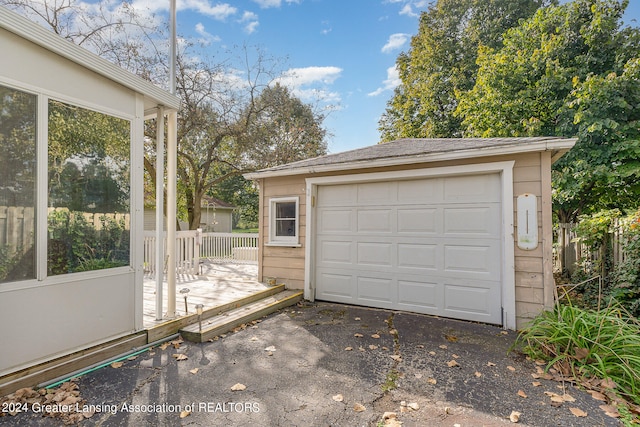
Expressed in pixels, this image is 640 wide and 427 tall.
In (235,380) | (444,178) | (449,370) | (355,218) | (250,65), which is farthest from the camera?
(250,65)

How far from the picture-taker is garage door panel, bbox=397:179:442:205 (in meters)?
4.86

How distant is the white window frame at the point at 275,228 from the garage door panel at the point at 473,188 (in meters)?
2.70

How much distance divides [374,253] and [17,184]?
14.9 feet

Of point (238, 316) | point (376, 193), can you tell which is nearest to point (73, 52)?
point (238, 316)

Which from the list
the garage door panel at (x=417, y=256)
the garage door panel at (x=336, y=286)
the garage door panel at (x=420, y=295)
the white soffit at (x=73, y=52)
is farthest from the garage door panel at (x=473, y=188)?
the white soffit at (x=73, y=52)

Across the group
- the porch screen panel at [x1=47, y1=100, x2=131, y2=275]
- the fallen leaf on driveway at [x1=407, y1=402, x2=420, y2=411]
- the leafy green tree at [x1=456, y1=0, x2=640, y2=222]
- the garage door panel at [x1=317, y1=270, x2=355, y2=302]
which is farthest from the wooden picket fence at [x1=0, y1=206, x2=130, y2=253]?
the leafy green tree at [x1=456, y1=0, x2=640, y2=222]

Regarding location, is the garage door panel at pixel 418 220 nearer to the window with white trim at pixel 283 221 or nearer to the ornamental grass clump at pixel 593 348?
the ornamental grass clump at pixel 593 348

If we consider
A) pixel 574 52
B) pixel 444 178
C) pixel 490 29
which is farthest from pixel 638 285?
pixel 490 29

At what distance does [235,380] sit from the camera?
283cm

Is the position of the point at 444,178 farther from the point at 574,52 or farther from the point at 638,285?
the point at 574,52

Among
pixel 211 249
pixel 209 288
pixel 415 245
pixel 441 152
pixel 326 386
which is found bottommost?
pixel 326 386

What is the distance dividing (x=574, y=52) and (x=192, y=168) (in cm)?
1313

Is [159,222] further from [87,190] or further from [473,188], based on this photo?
[473,188]

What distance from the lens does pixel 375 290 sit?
5281mm
